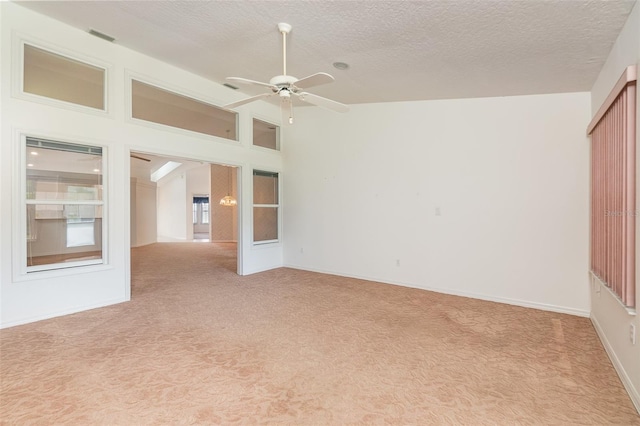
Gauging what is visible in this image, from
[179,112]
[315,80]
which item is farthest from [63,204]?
[315,80]

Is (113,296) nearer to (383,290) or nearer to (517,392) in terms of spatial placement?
(383,290)

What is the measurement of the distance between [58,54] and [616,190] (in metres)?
6.00

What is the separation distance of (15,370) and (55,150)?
2490 mm

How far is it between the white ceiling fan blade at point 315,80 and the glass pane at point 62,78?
2.92 meters

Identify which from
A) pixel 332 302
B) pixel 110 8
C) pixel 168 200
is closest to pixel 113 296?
pixel 332 302

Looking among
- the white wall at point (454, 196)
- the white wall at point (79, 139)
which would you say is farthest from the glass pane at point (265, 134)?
the white wall at point (79, 139)

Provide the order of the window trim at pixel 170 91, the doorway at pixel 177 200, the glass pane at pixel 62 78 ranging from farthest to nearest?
the doorway at pixel 177 200, the window trim at pixel 170 91, the glass pane at pixel 62 78

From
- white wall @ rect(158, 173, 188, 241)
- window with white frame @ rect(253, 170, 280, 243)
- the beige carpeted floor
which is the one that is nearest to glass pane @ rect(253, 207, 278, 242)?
window with white frame @ rect(253, 170, 280, 243)

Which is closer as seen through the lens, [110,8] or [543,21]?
[543,21]

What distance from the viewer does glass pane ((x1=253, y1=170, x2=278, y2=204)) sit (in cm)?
614

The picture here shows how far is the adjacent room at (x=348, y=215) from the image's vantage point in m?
2.23

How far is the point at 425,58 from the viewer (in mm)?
3469

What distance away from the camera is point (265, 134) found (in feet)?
20.9

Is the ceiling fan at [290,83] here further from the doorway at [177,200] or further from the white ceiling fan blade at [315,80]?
the doorway at [177,200]
